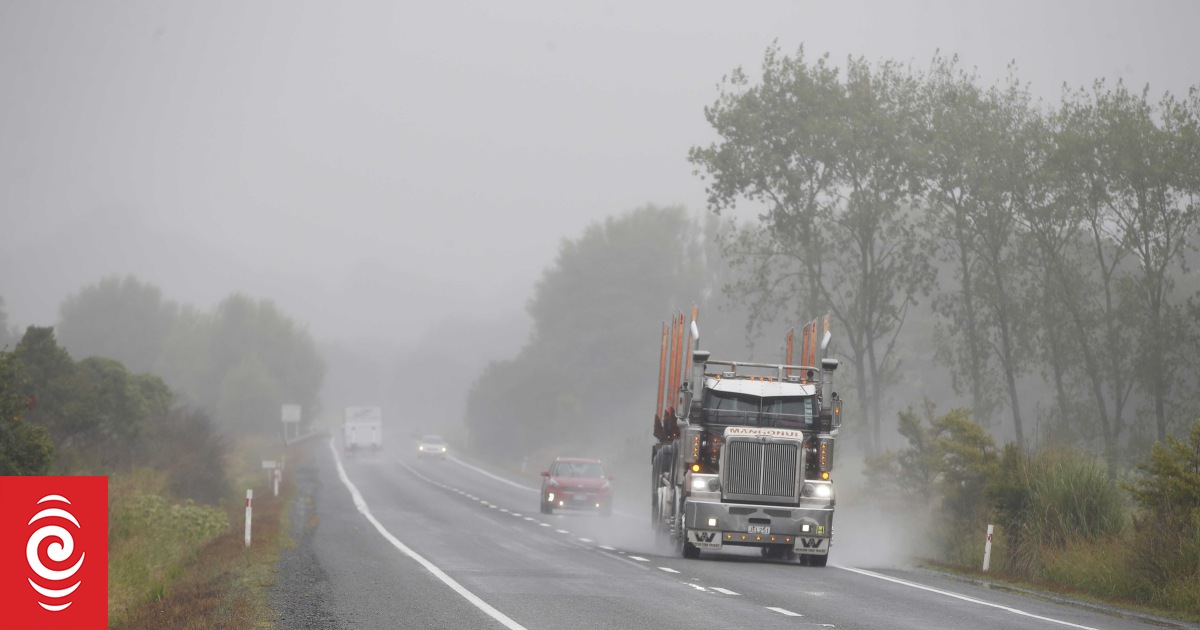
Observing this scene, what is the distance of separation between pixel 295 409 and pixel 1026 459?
9395cm

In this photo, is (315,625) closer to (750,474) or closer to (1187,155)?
(750,474)

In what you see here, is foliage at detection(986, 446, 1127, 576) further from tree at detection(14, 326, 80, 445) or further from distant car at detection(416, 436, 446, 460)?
distant car at detection(416, 436, 446, 460)

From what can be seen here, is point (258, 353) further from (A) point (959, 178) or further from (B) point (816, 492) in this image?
(B) point (816, 492)

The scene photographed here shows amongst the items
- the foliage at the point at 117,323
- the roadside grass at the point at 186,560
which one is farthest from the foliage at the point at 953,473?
the foliage at the point at 117,323

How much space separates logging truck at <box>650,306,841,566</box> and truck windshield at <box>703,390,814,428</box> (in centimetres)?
2

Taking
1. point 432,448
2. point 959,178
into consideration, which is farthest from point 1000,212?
point 432,448

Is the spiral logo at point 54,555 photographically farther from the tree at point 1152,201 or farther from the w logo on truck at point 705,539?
the tree at point 1152,201

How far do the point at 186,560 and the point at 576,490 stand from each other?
1698 cm

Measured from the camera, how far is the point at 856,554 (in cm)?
2698

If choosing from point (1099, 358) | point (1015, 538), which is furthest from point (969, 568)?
point (1099, 358)

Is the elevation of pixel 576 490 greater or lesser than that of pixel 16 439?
lesser

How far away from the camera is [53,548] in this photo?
7074 mm

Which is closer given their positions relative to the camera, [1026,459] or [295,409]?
[1026,459]

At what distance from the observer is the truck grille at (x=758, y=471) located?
22.0 m
